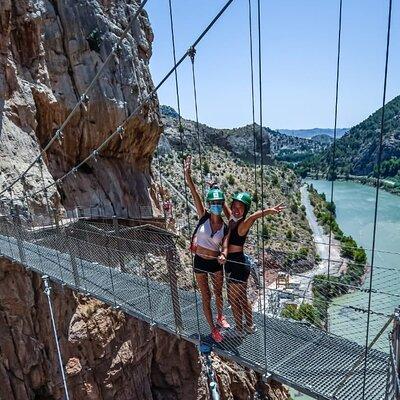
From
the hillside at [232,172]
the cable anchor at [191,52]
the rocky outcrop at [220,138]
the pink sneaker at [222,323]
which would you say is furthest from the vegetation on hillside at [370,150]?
the pink sneaker at [222,323]

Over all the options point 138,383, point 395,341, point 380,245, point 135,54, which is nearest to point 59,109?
point 135,54

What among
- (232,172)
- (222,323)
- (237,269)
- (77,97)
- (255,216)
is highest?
(77,97)

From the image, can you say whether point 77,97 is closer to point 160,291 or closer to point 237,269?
point 160,291

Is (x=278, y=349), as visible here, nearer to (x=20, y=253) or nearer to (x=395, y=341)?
(x=395, y=341)

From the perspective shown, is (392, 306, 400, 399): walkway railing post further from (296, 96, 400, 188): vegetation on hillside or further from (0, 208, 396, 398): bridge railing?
(296, 96, 400, 188): vegetation on hillside

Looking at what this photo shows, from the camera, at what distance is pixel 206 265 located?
2377mm

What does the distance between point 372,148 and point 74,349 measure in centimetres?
4501

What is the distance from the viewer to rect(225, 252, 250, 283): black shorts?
231 centimetres

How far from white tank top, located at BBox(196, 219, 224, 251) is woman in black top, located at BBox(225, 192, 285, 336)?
0.07 metres

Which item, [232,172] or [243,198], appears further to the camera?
[232,172]

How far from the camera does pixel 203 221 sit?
2383 mm

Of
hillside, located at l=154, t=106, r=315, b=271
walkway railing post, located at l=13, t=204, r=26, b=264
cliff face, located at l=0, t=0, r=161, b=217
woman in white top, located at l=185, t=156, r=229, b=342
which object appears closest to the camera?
woman in white top, located at l=185, t=156, r=229, b=342

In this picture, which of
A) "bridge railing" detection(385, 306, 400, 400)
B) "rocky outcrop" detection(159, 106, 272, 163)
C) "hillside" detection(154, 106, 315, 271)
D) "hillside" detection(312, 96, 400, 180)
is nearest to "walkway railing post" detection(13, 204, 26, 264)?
"bridge railing" detection(385, 306, 400, 400)

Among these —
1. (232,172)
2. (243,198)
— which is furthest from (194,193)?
(232,172)
